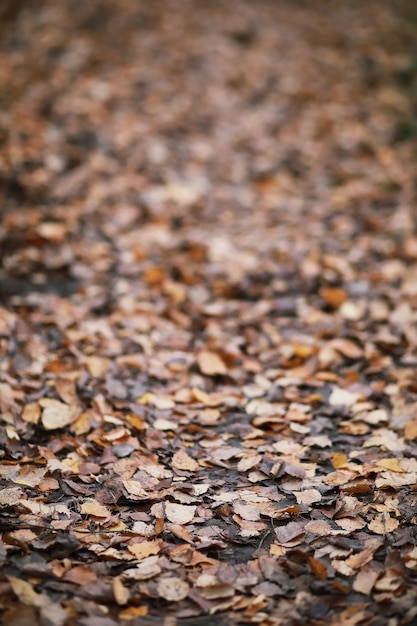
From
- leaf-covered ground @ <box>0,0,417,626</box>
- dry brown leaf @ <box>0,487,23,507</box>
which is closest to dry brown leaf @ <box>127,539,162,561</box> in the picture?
leaf-covered ground @ <box>0,0,417,626</box>

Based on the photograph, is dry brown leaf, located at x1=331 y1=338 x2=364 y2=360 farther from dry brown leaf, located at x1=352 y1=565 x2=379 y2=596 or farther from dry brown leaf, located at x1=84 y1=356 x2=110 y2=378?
dry brown leaf, located at x1=352 y1=565 x2=379 y2=596

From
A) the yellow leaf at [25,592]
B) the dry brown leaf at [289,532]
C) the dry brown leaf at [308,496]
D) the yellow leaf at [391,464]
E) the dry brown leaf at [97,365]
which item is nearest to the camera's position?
the yellow leaf at [25,592]

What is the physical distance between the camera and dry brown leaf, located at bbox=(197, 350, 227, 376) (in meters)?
2.99

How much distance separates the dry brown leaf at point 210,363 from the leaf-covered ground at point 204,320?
15 millimetres

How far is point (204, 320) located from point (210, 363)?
42 centimetres

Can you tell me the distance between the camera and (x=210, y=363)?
3.04 metres

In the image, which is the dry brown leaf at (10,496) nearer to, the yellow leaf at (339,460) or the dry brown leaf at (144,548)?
the dry brown leaf at (144,548)

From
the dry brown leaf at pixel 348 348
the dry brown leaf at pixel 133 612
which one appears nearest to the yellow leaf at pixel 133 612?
the dry brown leaf at pixel 133 612

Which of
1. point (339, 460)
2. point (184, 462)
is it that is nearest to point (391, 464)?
point (339, 460)

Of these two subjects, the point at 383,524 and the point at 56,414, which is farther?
the point at 56,414

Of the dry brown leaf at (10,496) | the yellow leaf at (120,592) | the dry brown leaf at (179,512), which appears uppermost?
the dry brown leaf at (10,496)

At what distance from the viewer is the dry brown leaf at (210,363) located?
299 cm

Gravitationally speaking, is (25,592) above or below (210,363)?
above

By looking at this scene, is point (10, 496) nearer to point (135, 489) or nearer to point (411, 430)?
point (135, 489)
